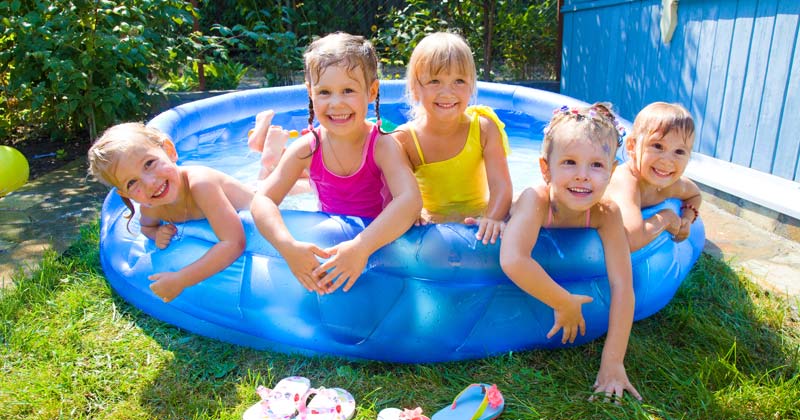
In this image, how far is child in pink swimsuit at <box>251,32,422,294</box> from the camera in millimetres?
2166

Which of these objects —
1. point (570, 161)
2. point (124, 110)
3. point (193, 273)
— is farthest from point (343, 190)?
point (124, 110)

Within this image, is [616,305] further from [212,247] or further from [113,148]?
[113,148]

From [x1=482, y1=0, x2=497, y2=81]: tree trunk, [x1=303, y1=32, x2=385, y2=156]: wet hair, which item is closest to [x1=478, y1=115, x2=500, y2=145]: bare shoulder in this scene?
[x1=303, y1=32, x2=385, y2=156]: wet hair

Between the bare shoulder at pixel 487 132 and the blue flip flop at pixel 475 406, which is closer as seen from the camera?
the blue flip flop at pixel 475 406

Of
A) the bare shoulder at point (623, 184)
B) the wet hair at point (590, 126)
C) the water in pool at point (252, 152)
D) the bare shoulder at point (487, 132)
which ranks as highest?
the wet hair at point (590, 126)

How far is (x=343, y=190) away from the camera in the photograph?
Result: 267 centimetres

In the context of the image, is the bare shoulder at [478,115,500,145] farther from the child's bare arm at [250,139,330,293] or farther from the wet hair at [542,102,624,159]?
the child's bare arm at [250,139,330,293]

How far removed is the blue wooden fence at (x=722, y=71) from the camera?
368cm

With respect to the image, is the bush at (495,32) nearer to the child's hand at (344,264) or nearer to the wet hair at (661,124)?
the wet hair at (661,124)

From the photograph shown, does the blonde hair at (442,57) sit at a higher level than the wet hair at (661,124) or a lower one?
higher

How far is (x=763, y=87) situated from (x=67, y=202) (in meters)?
4.83

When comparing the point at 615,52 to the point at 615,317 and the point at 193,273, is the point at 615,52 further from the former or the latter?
the point at 193,273

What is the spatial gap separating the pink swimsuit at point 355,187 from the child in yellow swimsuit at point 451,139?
0.37 metres

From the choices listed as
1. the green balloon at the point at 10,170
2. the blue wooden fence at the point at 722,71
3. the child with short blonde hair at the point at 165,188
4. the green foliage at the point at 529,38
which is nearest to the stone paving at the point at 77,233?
the green balloon at the point at 10,170
